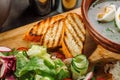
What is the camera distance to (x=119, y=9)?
4.12ft

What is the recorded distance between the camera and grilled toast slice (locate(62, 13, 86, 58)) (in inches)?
50.1

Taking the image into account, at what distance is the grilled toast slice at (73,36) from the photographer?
127 cm

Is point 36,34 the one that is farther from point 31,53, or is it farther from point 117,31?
point 117,31

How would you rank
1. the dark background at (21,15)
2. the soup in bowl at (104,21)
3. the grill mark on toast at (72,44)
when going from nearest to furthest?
1. the soup in bowl at (104,21)
2. the grill mark on toast at (72,44)
3. the dark background at (21,15)

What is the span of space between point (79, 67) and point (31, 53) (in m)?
0.20

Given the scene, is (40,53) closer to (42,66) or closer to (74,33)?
(42,66)

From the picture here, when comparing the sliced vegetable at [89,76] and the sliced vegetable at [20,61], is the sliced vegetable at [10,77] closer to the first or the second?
the sliced vegetable at [20,61]

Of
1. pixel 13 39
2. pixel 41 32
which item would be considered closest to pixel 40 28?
pixel 41 32

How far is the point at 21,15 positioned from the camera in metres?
1.57

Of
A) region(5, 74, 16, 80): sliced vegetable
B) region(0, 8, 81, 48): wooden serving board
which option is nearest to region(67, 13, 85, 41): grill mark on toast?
region(0, 8, 81, 48): wooden serving board

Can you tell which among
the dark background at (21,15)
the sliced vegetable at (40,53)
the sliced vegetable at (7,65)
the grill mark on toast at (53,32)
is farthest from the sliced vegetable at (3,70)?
the dark background at (21,15)

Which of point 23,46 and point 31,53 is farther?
point 23,46

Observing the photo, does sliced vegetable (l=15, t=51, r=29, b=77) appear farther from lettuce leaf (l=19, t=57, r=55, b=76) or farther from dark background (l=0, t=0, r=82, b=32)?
dark background (l=0, t=0, r=82, b=32)

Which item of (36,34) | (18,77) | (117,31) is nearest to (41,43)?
(36,34)
